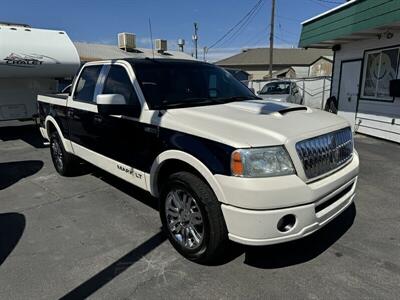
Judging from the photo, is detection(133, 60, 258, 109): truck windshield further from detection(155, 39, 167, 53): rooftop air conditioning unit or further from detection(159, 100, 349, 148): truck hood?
detection(155, 39, 167, 53): rooftop air conditioning unit

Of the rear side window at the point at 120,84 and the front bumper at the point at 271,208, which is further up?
the rear side window at the point at 120,84

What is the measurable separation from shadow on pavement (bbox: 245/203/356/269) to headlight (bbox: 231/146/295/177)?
103cm

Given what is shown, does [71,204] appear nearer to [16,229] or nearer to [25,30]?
[16,229]

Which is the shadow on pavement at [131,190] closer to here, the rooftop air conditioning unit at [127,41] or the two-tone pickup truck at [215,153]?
the two-tone pickup truck at [215,153]

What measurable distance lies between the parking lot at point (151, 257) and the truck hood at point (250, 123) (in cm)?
123

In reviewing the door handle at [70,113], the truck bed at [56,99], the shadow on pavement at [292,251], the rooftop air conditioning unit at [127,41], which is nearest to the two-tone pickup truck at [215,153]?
the shadow on pavement at [292,251]

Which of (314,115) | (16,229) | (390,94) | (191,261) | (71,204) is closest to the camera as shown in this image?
(191,261)

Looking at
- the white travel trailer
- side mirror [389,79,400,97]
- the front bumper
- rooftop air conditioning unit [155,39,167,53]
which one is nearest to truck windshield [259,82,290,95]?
side mirror [389,79,400,97]

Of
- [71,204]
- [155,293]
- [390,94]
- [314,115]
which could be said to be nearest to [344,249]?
[314,115]

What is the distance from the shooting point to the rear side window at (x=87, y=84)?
4.67 m

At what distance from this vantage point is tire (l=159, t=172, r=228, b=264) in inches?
110

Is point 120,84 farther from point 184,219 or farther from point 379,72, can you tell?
point 379,72

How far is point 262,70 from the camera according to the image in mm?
57094

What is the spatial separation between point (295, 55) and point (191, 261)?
198ft
